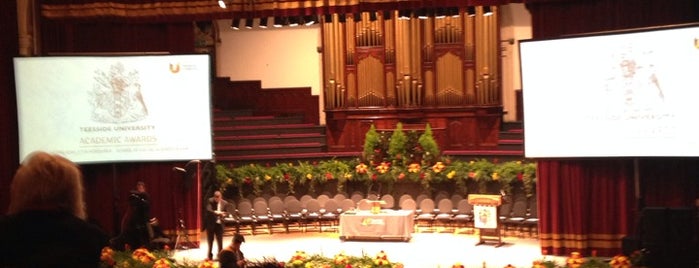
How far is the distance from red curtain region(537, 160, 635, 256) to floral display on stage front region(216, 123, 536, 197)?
8.67 feet

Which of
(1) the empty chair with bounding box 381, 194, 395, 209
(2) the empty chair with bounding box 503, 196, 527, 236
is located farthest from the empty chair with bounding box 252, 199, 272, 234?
(2) the empty chair with bounding box 503, 196, 527, 236

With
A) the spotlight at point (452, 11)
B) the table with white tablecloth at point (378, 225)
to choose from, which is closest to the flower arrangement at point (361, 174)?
the table with white tablecloth at point (378, 225)

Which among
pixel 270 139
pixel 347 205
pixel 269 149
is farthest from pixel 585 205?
pixel 270 139

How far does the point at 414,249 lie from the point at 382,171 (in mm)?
2585

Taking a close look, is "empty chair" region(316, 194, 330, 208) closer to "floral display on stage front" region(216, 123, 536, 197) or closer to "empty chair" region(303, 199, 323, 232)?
"empty chair" region(303, 199, 323, 232)

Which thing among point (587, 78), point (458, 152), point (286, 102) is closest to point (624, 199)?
point (587, 78)

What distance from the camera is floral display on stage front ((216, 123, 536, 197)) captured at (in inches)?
540

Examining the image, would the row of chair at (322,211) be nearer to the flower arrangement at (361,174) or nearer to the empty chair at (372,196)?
the empty chair at (372,196)

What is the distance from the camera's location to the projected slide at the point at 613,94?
9375 millimetres

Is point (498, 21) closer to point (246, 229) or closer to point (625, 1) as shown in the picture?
point (625, 1)

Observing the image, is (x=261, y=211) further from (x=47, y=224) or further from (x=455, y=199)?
(x=47, y=224)

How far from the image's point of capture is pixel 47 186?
2.72m

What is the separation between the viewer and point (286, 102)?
1727 centimetres

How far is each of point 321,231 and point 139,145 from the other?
13.4 ft
